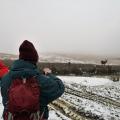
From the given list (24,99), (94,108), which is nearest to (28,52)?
(24,99)

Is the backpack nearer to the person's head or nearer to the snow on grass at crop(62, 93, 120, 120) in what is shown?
the person's head

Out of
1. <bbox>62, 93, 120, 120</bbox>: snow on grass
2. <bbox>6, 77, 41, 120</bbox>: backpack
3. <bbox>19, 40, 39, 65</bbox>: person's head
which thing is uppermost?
<bbox>19, 40, 39, 65</bbox>: person's head

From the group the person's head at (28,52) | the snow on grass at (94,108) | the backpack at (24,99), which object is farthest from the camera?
the snow on grass at (94,108)

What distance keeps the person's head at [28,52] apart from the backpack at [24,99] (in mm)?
316

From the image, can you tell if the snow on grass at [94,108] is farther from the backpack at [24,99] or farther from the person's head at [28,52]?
the backpack at [24,99]

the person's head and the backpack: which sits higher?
the person's head

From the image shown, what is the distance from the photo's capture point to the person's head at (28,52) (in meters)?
5.23

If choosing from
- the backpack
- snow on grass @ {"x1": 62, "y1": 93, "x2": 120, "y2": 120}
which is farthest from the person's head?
snow on grass @ {"x1": 62, "y1": 93, "x2": 120, "y2": 120}

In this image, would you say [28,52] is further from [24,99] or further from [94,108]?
[94,108]

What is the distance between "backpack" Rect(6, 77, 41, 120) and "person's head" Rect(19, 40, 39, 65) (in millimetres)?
316

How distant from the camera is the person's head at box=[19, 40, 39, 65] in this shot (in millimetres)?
5230

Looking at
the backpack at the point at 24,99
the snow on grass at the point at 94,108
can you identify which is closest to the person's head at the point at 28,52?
the backpack at the point at 24,99

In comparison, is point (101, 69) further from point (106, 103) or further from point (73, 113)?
point (73, 113)

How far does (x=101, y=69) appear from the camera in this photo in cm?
3966
